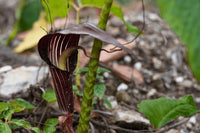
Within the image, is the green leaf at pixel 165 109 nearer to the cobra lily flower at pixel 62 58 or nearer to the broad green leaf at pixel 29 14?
the cobra lily flower at pixel 62 58

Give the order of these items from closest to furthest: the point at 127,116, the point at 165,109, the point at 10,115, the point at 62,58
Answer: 1. the point at 62,58
2. the point at 10,115
3. the point at 165,109
4. the point at 127,116

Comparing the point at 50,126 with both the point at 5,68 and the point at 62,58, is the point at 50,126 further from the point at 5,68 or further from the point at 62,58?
the point at 5,68

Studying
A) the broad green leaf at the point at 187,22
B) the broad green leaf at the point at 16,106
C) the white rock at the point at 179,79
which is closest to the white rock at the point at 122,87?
the white rock at the point at 179,79

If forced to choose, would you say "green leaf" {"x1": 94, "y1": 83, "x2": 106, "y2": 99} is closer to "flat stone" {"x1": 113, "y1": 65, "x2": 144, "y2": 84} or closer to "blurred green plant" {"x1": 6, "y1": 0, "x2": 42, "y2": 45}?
"flat stone" {"x1": 113, "y1": 65, "x2": 144, "y2": 84}

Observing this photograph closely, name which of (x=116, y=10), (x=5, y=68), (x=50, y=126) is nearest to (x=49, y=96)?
(x=50, y=126)

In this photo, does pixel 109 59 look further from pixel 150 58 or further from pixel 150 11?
pixel 150 11

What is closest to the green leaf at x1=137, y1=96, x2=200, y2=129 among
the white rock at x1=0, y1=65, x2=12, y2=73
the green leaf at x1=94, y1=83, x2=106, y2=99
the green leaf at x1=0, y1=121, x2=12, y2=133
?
the green leaf at x1=94, y1=83, x2=106, y2=99

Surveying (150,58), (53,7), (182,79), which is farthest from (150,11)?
(53,7)
